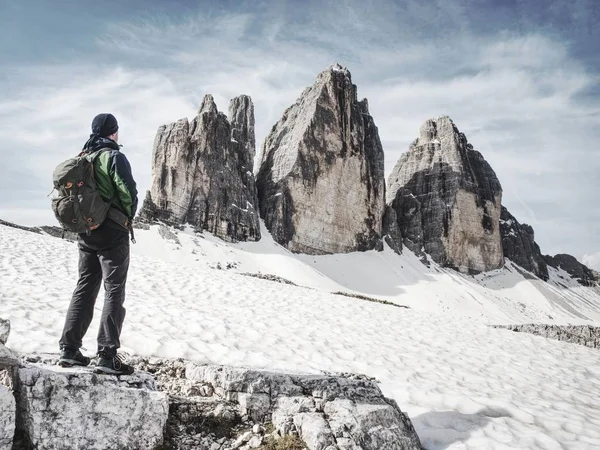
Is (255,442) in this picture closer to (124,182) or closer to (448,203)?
(124,182)

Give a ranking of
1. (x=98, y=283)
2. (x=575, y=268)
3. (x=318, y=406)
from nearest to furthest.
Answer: (x=318, y=406) → (x=98, y=283) → (x=575, y=268)

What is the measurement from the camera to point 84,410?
10.4 ft

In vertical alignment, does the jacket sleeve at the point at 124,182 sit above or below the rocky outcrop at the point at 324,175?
below

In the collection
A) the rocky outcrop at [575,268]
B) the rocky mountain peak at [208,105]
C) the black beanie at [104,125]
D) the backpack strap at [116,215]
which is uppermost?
the rocky mountain peak at [208,105]

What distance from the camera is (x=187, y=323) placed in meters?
8.20

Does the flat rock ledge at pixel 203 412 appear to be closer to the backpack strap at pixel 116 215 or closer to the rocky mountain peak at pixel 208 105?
the backpack strap at pixel 116 215

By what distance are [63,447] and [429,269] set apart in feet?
174

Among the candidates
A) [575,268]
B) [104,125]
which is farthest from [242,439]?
[575,268]

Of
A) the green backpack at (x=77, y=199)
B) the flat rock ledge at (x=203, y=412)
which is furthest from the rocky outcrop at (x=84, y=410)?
the green backpack at (x=77, y=199)

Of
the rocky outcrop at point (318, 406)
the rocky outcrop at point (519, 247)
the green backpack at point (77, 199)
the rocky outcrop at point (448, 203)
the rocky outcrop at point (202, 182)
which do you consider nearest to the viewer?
the rocky outcrop at point (318, 406)

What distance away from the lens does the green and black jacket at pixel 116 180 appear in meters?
4.04

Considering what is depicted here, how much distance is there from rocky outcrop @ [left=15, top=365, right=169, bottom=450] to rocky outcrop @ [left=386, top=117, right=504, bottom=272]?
55547 mm

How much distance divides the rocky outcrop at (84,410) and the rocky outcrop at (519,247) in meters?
72.2

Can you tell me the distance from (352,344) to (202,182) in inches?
1413
